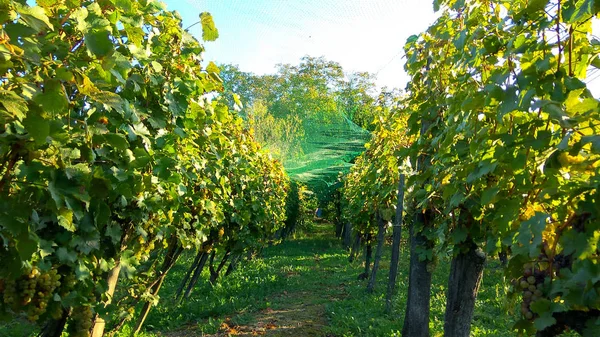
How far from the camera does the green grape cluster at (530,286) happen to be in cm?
159

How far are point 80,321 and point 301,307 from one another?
18.6 feet

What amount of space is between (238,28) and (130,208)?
10.1 feet

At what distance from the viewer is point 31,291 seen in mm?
1965

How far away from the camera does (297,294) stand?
912 cm

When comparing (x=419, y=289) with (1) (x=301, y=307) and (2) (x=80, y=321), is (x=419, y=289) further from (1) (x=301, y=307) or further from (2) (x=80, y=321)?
(1) (x=301, y=307)

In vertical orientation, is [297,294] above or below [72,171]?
below

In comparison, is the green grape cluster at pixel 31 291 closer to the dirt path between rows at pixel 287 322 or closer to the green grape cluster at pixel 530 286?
the green grape cluster at pixel 530 286

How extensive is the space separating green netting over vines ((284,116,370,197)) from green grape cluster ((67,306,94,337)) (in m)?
12.8

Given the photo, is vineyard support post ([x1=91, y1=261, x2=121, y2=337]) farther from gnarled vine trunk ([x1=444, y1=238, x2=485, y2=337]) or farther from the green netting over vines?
the green netting over vines

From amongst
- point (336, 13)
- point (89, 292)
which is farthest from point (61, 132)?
point (336, 13)

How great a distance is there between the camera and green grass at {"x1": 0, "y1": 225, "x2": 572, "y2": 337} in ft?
20.0

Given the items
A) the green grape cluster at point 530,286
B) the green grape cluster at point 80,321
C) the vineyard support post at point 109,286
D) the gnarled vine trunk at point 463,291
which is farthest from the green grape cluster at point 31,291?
the gnarled vine trunk at point 463,291

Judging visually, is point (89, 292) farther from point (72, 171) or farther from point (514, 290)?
point (514, 290)

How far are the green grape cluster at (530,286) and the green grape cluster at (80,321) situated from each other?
2228 millimetres
